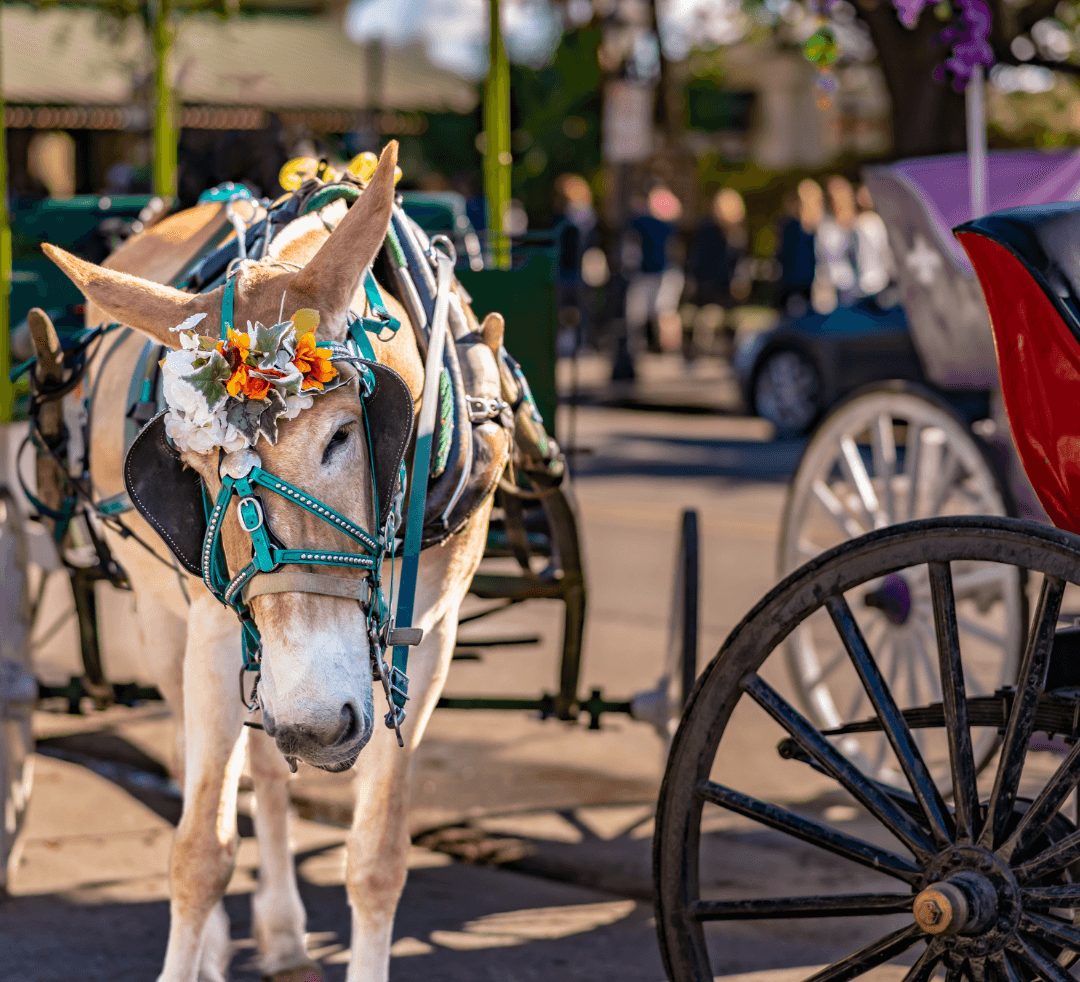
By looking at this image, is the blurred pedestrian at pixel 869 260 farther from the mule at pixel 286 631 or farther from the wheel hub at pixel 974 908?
the wheel hub at pixel 974 908

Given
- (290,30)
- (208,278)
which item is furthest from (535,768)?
(290,30)

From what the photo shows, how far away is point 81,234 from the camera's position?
554 cm

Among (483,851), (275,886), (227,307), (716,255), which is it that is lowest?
(483,851)

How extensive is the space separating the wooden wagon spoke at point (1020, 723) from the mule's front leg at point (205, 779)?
1.54 metres

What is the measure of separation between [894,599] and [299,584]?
283 centimetres

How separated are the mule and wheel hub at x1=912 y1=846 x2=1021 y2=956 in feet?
3.06

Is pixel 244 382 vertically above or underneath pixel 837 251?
underneath

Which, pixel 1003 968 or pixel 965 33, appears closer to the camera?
pixel 1003 968

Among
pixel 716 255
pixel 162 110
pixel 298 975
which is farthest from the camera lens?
pixel 716 255

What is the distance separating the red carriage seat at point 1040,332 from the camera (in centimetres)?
271

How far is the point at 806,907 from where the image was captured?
8.48 feet

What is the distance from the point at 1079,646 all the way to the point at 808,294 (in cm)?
1455

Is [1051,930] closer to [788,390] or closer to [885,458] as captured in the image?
[885,458]

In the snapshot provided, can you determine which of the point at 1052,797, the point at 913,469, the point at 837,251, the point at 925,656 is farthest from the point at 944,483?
the point at 837,251
